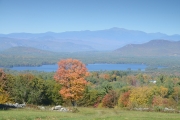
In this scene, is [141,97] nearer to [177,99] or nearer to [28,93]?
[177,99]

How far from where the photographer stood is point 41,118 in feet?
82.5

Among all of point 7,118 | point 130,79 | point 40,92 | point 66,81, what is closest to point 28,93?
point 40,92

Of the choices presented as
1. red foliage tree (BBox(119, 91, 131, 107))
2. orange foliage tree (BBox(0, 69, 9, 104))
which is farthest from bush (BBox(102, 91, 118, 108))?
orange foliage tree (BBox(0, 69, 9, 104))

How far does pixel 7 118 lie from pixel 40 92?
34583 millimetres

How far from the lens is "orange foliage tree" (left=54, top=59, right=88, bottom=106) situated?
4519 centimetres

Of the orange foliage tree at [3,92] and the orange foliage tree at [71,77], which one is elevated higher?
the orange foliage tree at [71,77]

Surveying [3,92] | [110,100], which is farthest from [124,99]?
[3,92]

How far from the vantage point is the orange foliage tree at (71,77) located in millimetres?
45188

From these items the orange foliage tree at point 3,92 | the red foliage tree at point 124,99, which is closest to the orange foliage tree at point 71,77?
the orange foliage tree at point 3,92

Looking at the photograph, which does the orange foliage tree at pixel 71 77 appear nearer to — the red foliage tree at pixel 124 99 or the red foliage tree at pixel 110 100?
the red foliage tree at pixel 110 100

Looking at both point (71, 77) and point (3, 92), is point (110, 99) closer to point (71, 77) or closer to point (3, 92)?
point (71, 77)

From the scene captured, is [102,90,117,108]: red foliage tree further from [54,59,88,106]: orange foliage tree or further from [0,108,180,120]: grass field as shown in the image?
[0,108,180,120]: grass field

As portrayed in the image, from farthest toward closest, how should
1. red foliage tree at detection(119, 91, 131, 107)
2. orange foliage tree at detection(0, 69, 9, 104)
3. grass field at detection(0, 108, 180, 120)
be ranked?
red foliage tree at detection(119, 91, 131, 107), orange foliage tree at detection(0, 69, 9, 104), grass field at detection(0, 108, 180, 120)

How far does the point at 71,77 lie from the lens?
45.2 meters
